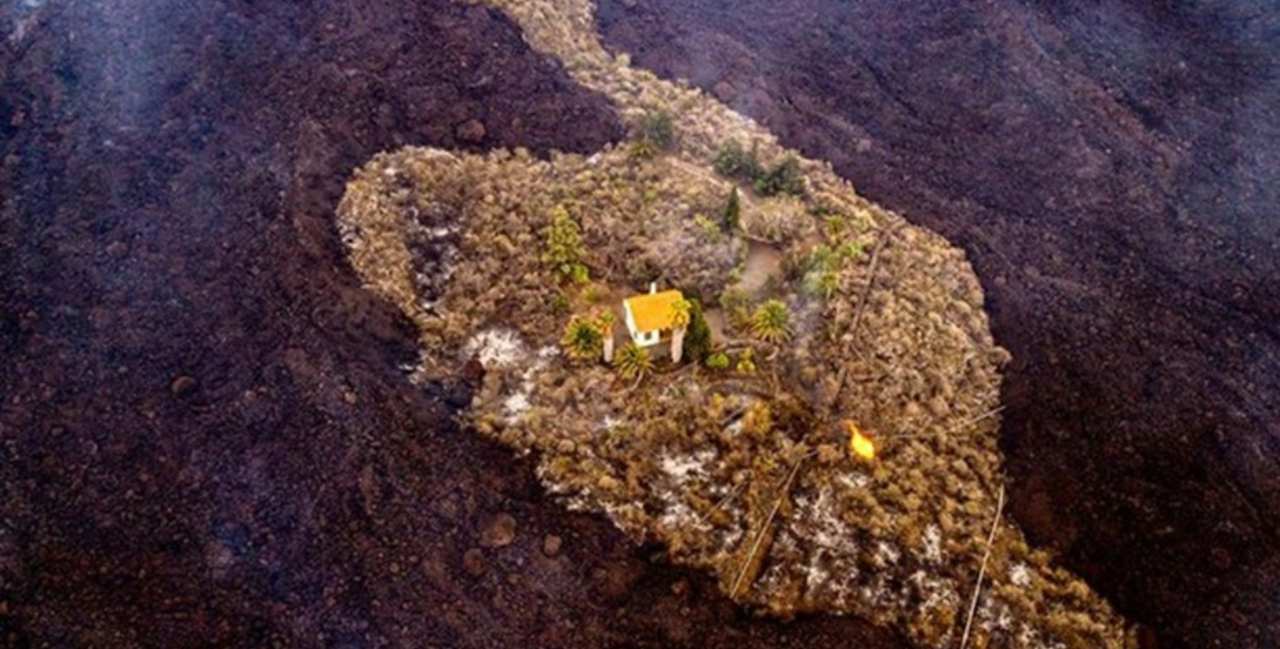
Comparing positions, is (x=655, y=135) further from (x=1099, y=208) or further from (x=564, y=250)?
(x=1099, y=208)

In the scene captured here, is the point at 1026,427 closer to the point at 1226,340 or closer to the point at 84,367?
the point at 1226,340

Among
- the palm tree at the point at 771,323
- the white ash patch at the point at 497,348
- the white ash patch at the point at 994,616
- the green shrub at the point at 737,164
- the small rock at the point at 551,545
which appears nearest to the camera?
the white ash patch at the point at 994,616

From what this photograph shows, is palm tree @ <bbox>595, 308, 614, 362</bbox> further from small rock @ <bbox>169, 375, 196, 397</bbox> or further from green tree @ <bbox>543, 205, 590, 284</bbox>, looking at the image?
small rock @ <bbox>169, 375, 196, 397</bbox>

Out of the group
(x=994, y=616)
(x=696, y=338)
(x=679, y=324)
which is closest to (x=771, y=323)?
(x=696, y=338)

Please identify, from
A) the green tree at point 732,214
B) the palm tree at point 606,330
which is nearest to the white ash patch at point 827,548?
the palm tree at point 606,330

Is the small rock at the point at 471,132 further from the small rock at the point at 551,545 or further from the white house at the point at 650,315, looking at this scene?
the small rock at the point at 551,545
